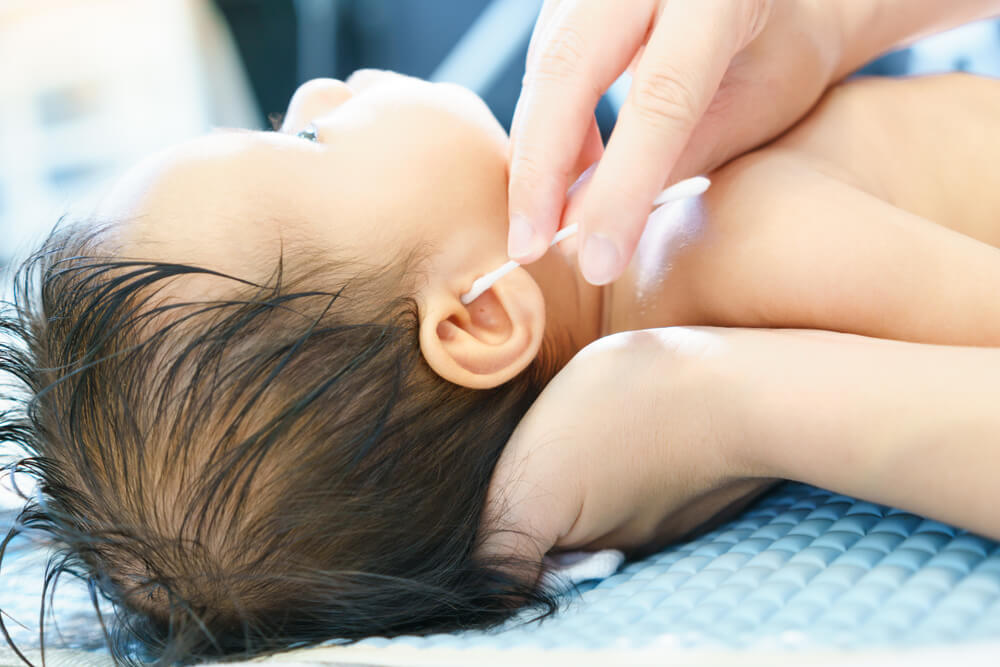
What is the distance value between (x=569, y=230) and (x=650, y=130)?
107 mm

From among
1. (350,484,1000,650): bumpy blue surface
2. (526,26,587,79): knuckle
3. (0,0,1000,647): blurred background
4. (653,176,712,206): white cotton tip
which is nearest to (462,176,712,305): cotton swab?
(653,176,712,206): white cotton tip

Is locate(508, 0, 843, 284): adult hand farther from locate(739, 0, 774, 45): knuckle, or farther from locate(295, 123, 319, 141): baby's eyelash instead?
locate(295, 123, 319, 141): baby's eyelash

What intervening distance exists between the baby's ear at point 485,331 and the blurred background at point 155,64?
152cm

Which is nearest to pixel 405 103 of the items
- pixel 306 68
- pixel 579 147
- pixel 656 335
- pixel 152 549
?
pixel 579 147

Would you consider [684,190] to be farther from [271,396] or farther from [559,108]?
[271,396]

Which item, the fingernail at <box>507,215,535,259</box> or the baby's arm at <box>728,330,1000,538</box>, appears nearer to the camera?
the baby's arm at <box>728,330,1000,538</box>

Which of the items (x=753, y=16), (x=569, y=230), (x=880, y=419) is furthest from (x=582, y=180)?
(x=880, y=419)

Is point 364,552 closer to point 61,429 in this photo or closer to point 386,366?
point 386,366

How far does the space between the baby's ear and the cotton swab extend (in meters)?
0.01

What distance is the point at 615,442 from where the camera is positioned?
28.1 inches

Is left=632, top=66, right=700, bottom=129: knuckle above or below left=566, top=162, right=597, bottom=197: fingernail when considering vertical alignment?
above

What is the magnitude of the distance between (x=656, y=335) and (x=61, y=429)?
494 mm

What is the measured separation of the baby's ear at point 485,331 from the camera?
0.73m

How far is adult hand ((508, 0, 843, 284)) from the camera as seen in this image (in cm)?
Result: 69
